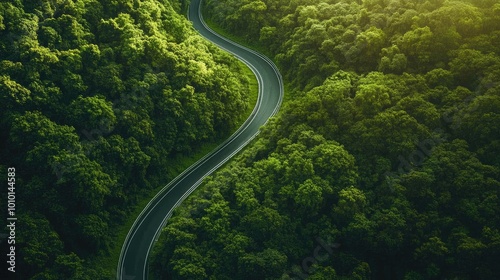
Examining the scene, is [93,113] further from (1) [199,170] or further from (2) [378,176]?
(2) [378,176]

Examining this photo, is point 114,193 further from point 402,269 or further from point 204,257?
point 402,269

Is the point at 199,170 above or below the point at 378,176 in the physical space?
above

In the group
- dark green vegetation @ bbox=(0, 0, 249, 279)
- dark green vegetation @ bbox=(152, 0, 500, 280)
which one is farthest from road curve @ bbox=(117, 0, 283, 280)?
dark green vegetation @ bbox=(152, 0, 500, 280)

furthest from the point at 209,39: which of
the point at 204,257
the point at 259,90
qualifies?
the point at 204,257

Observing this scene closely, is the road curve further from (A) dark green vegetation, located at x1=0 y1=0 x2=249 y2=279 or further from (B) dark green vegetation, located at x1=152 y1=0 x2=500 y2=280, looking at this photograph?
(B) dark green vegetation, located at x1=152 y1=0 x2=500 y2=280

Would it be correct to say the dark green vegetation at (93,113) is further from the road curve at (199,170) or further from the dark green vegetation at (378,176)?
the dark green vegetation at (378,176)

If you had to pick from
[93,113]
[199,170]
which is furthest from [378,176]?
[93,113]
